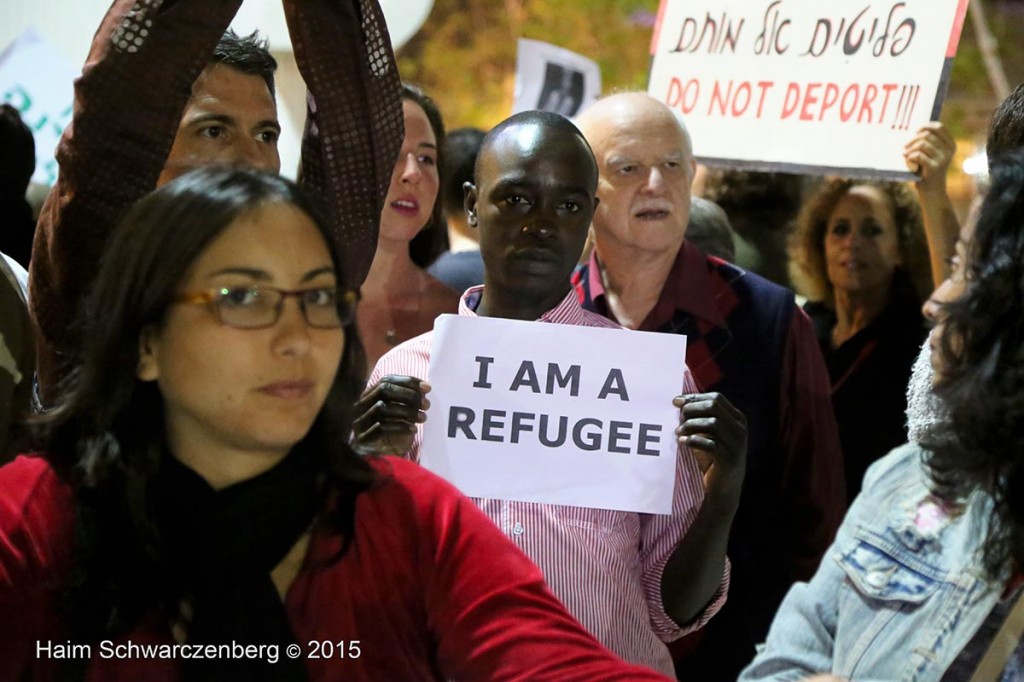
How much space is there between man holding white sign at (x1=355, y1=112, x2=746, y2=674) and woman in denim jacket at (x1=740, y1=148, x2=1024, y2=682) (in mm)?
236

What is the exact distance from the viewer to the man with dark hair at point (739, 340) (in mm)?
2717

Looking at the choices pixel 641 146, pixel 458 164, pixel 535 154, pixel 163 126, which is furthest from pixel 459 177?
pixel 163 126

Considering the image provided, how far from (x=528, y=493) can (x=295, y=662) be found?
1.90 ft

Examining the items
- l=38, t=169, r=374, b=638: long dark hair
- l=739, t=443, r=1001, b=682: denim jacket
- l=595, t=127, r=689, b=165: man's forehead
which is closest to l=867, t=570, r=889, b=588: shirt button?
l=739, t=443, r=1001, b=682: denim jacket

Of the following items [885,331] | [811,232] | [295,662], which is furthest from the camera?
[811,232]

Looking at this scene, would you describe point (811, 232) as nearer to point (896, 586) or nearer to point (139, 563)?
point (896, 586)

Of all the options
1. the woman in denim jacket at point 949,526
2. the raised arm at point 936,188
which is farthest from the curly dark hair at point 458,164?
the woman in denim jacket at point 949,526

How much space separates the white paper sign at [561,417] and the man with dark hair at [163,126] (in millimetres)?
269

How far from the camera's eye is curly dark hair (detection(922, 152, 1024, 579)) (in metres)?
1.68

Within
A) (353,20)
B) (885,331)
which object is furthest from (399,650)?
(885,331)

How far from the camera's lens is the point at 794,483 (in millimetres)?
2807

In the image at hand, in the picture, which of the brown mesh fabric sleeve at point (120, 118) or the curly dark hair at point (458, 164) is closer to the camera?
the brown mesh fabric sleeve at point (120, 118)

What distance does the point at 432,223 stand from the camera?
337 centimetres

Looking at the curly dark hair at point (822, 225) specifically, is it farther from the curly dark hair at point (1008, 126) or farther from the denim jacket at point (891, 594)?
the denim jacket at point (891, 594)
